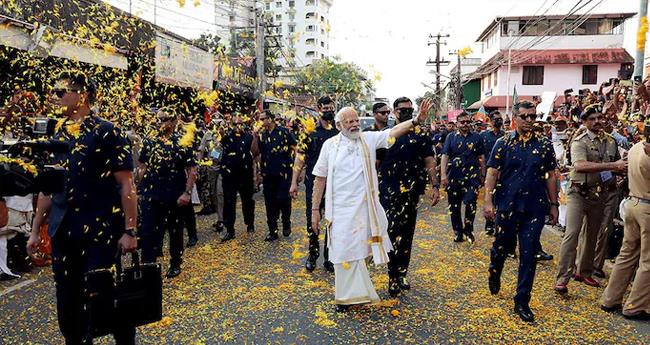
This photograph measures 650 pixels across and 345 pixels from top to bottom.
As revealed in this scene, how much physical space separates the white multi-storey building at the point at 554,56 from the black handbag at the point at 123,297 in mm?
43516

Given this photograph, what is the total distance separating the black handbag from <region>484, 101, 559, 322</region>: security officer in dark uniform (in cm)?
340

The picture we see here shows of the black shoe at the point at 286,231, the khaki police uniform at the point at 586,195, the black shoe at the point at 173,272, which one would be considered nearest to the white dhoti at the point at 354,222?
the khaki police uniform at the point at 586,195

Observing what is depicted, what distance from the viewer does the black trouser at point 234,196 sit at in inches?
347

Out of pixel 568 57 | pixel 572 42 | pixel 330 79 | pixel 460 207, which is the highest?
pixel 572 42

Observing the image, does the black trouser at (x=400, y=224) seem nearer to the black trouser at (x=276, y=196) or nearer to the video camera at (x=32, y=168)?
the black trouser at (x=276, y=196)

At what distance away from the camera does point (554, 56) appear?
4488 cm

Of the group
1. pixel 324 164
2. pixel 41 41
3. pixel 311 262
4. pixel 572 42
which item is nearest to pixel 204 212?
pixel 41 41

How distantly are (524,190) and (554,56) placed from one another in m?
44.5

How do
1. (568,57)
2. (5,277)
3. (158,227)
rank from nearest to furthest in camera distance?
1. (5,277)
2. (158,227)
3. (568,57)

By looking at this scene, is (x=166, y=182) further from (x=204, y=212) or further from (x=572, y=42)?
(x=572, y=42)

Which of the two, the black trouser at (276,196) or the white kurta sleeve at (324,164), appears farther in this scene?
the black trouser at (276,196)

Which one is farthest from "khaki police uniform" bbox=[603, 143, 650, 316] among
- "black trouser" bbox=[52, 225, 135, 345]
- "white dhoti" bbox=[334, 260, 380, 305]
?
"black trouser" bbox=[52, 225, 135, 345]

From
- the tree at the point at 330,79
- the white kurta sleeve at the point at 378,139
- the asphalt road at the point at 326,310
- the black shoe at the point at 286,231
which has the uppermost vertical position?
the tree at the point at 330,79

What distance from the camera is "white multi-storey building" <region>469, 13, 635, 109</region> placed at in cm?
4441
